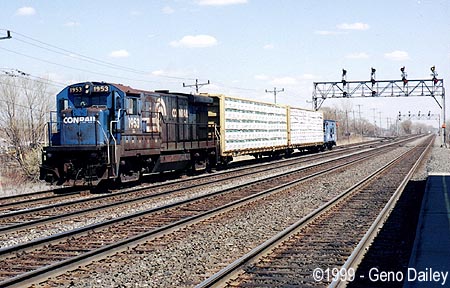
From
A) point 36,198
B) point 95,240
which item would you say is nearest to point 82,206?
point 36,198

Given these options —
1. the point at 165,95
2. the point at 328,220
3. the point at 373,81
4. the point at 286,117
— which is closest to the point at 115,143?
the point at 165,95

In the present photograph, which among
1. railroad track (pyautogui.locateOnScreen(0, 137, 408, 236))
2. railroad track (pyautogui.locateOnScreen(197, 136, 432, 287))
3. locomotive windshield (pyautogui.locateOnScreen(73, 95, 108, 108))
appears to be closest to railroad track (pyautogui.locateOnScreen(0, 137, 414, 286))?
railroad track (pyautogui.locateOnScreen(0, 137, 408, 236))

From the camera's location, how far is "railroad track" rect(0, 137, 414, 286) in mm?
7633

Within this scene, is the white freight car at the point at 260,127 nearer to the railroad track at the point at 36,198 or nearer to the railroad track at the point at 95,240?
the railroad track at the point at 36,198

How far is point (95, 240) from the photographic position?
9711 millimetres

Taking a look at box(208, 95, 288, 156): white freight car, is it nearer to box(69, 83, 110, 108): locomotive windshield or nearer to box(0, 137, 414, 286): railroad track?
box(69, 83, 110, 108): locomotive windshield

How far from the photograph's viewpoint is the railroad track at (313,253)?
7.00 metres

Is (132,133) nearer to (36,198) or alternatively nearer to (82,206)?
(36,198)

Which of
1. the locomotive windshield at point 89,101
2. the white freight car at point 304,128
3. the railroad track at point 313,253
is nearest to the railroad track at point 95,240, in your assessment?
the railroad track at point 313,253

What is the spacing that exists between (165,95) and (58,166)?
537cm

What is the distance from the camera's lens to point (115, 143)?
16.7 metres

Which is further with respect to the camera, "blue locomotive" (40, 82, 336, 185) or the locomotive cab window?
the locomotive cab window

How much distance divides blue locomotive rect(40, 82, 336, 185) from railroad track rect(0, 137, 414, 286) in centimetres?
412

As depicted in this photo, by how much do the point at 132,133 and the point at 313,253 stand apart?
10.6m
